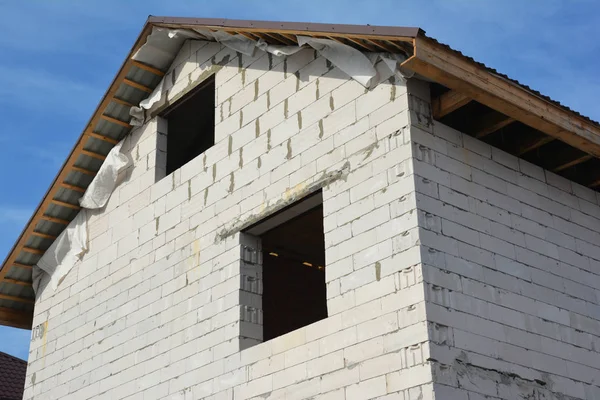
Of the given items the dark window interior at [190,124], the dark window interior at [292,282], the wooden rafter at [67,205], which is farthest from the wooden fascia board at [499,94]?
the wooden rafter at [67,205]

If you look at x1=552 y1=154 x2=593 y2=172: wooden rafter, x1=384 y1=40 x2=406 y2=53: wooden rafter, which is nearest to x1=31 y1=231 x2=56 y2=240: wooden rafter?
x1=384 y1=40 x2=406 y2=53: wooden rafter

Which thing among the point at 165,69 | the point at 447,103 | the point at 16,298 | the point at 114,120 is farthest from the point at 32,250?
the point at 447,103

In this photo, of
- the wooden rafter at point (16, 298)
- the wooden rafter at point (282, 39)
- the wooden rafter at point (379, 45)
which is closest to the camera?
the wooden rafter at point (379, 45)

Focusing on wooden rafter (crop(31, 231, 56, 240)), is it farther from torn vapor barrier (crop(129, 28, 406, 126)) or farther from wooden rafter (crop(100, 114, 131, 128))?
torn vapor barrier (crop(129, 28, 406, 126))

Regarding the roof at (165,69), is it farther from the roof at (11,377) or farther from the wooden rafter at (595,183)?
the roof at (11,377)

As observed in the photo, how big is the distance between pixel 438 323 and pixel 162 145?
666 cm

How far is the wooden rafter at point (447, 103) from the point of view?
9797mm

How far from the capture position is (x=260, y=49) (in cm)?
1228

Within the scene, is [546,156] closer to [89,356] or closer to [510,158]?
[510,158]

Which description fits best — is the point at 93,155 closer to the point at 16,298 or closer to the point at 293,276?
the point at 16,298

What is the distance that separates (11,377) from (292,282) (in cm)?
989

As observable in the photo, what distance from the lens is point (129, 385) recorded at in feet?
40.9

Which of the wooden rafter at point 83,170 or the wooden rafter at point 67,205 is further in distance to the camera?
the wooden rafter at point 67,205

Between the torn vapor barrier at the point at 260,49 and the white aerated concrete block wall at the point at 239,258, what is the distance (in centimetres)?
16
